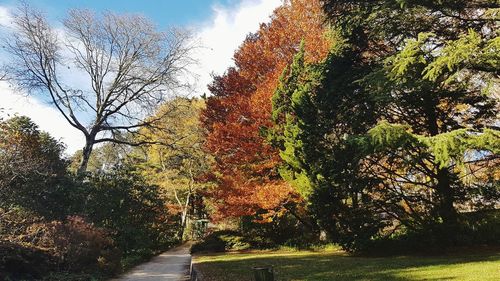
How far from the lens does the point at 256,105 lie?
20.8 meters

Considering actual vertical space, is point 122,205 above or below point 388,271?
above

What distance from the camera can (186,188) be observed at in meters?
39.2

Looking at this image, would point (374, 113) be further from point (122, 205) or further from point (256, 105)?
point (122, 205)

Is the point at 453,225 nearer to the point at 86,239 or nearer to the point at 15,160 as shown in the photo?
the point at 86,239

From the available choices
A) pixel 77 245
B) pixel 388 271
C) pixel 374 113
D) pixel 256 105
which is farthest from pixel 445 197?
pixel 77 245

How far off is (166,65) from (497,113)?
56.0 feet

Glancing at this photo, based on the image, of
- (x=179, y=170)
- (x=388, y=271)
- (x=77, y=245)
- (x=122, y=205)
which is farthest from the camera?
(x=179, y=170)

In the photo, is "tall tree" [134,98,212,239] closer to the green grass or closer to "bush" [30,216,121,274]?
"bush" [30,216,121,274]

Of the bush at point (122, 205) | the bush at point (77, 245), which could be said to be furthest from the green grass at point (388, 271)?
the bush at point (122, 205)

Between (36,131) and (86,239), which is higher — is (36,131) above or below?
above

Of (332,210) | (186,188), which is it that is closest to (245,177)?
(332,210)

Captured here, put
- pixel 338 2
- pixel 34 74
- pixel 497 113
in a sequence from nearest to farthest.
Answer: pixel 338 2
pixel 497 113
pixel 34 74

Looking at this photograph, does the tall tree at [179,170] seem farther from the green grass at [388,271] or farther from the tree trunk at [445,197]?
the green grass at [388,271]

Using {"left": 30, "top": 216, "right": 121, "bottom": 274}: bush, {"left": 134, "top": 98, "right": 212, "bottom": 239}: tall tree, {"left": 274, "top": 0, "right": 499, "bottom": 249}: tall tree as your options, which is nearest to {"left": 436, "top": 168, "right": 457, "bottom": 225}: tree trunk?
{"left": 274, "top": 0, "right": 499, "bottom": 249}: tall tree
